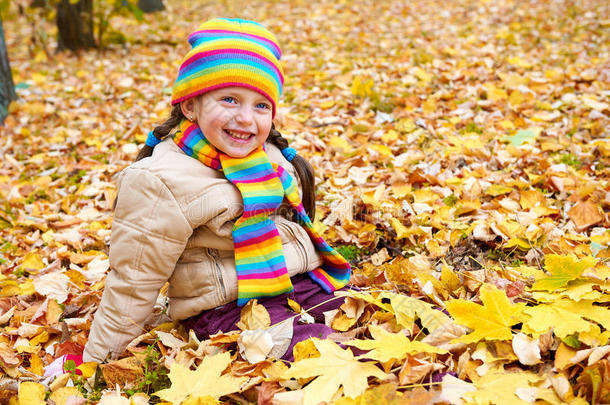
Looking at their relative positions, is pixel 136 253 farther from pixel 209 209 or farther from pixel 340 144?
pixel 340 144

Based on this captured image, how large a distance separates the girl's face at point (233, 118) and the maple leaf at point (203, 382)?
76 centimetres

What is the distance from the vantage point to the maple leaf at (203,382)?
60.8 inches

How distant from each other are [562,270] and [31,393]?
190 cm

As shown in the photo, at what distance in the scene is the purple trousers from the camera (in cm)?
183

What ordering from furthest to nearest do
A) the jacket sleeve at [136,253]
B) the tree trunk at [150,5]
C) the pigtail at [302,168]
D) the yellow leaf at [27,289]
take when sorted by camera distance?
the tree trunk at [150,5]
the yellow leaf at [27,289]
the pigtail at [302,168]
the jacket sleeve at [136,253]

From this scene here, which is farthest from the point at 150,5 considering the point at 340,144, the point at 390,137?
the point at 390,137

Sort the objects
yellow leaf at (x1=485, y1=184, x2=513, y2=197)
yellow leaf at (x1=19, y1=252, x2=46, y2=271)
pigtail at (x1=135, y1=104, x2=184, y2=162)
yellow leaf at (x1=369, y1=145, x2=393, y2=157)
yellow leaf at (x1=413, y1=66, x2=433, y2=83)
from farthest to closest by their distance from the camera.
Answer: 1. yellow leaf at (x1=413, y1=66, x2=433, y2=83)
2. yellow leaf at (x1=369, y1=145, x2=393, y2=157)
3. yellow leaf at (x1=485, y1=184, x2=513, y2=197)
4. yellow leaf at (x1=19, y1=252, x2=46, y2=271)
5. pigtail at (x1=135, y1=104, x2=184, y2=162)

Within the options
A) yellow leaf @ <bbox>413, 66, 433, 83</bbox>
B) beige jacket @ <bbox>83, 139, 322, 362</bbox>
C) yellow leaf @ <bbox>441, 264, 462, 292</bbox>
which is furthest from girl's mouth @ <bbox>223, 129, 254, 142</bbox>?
yellow leaf @ <bbox>413, 66, 433, 83</bbox>

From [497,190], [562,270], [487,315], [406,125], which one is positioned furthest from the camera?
[406,125]

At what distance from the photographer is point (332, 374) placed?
150 centimetres

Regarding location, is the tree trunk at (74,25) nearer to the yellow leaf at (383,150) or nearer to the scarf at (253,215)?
the yellow leaf at (383,150)

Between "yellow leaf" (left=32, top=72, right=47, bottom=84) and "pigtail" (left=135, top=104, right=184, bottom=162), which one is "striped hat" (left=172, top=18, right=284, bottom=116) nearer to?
"pigtail" (left=135, top=104, right=184, bottom=162)

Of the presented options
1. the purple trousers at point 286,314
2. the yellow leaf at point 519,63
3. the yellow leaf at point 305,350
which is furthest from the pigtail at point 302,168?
the yellow leaf at point 519,63

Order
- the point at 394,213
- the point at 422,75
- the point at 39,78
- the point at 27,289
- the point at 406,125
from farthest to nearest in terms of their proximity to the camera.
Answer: the point at 39,78 < the point at 422,75 < the point at 406,125 < the point at 394,213 < the point at 27,289
